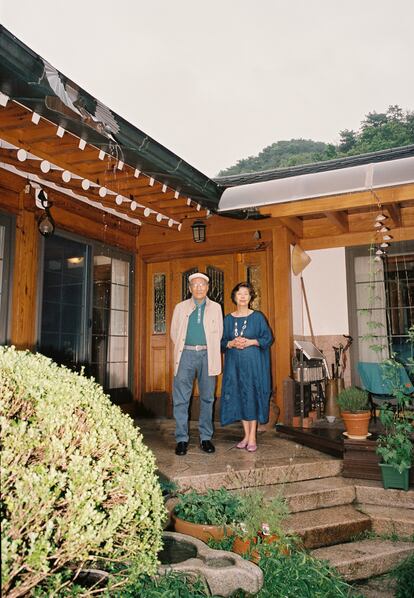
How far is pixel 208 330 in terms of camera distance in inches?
178

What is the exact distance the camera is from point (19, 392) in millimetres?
1569

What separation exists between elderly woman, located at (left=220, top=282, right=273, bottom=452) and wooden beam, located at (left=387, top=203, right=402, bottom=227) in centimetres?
235

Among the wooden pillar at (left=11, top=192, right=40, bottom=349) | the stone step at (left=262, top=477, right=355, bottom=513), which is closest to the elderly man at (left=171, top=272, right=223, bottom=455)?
the stone step at (left=262, top=477, right=355, bottom=513)

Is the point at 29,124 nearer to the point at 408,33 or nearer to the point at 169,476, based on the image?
the point at 169,476

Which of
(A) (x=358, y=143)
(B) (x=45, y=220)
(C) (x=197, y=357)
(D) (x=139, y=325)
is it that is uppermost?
(A) (x=358, y=143)

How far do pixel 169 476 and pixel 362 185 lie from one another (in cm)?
331

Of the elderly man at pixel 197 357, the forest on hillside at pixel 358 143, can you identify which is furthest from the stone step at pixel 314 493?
the forest on hillside at pixel 358 143

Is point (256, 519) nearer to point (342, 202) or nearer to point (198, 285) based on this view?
point (198, 285)

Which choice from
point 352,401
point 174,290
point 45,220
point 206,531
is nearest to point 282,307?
point 174,290

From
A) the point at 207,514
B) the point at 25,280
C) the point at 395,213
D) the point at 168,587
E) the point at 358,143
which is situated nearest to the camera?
the point at 168,587

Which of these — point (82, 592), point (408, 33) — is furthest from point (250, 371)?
point (408, 33)

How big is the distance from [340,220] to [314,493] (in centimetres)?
382

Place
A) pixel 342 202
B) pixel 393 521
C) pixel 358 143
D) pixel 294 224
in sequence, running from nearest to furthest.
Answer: pixel 393 521, pixel 342 202, pixel 294 224, pixel 358 143

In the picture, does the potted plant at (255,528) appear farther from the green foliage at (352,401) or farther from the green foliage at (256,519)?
the green foliage at (352,401)
